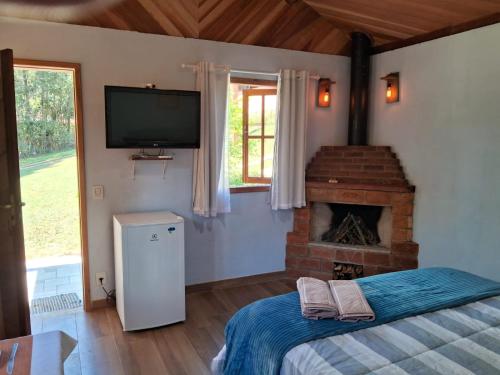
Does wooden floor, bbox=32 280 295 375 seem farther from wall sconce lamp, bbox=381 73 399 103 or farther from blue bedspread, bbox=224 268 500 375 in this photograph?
wall sconce lamp, bbox=381 73 399 103

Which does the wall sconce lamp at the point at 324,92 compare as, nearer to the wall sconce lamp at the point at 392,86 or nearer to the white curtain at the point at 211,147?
the wall sconce lamp at the point at 392,86

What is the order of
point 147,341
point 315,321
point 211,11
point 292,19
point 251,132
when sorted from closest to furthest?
point 315,321, point 147,341, point 211,11, point 292,19, point 251,132

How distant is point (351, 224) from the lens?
3986 millimetres

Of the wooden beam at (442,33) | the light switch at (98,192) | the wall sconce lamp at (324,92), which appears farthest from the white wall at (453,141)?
the light switch at (98,192)

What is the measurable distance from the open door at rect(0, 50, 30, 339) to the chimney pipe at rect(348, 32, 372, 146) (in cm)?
305

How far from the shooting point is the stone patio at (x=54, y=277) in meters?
3.65

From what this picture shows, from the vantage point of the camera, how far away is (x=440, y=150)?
11.0 feet

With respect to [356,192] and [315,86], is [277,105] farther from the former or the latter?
[356,192]

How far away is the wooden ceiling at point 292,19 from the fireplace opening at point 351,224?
A: 1.64m

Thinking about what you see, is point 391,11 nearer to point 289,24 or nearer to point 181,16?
point 289,24

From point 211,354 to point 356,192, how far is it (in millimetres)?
2046

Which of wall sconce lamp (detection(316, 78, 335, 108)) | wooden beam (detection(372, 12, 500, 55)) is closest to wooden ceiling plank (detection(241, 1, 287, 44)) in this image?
wall sconce lamp (detection(316, 78, 335, 108))

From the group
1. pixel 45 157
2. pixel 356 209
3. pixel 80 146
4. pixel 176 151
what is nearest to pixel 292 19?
pixel 176 151

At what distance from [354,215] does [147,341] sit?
234cm
